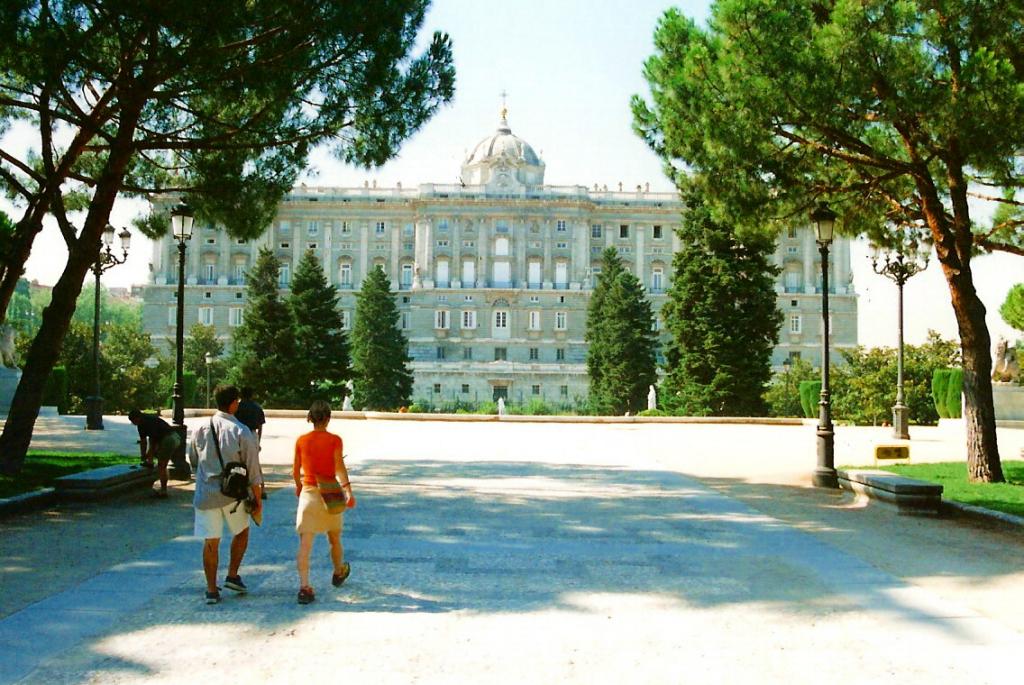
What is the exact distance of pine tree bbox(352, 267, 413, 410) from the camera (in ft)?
164

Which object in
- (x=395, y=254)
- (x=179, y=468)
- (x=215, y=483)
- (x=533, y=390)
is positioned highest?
(x=395, y=254)

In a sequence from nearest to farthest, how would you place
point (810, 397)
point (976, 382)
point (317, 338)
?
1. point (976, 382)
2. point (810, 397)
3. point (317, 338)

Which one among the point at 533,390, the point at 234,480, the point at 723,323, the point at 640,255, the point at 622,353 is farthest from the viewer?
the point at 640,255

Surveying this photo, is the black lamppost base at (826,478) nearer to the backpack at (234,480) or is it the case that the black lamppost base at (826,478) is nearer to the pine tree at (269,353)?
the backpack at (234,480)

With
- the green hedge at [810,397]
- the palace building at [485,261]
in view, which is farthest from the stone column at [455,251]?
the green hedge at [810,397]

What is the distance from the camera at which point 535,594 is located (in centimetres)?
579

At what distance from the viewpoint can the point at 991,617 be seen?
5395 millimetres

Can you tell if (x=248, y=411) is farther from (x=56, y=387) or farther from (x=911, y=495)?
(x=56, y=387)

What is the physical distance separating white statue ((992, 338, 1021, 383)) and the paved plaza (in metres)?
16.5

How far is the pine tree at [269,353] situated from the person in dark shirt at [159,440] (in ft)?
97.9

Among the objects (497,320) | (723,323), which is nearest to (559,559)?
(723,323)

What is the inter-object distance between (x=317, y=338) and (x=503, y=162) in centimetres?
3916

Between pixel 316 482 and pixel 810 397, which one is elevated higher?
pixel 810 397

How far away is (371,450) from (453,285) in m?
57.0
